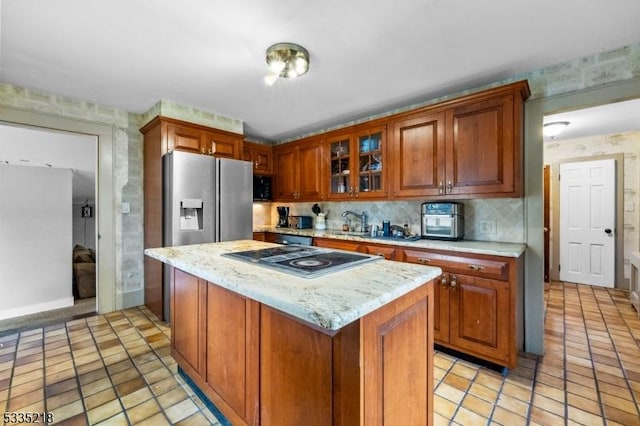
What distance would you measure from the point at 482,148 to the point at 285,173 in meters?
2.59

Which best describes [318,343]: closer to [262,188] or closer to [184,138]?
[184,138]

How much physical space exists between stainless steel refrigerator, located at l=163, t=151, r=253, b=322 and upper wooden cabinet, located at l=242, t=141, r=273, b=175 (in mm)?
817

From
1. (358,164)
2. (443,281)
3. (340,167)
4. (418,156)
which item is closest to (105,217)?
(340,167)

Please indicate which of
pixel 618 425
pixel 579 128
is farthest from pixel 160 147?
pixel 579 128

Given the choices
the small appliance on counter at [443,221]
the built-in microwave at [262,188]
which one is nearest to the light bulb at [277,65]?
the small appliance on counter at [443,221]

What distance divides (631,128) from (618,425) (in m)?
3.88

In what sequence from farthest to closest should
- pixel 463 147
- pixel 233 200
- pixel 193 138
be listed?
pixel 233 200
pixel 193 138
pixel 463 147

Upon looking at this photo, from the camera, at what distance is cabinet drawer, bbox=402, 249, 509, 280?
1957 millimetres

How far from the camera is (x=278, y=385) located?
3.61 feet

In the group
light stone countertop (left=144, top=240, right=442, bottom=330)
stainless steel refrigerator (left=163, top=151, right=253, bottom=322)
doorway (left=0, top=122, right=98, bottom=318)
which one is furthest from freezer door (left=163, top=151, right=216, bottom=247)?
light stone countertop (left=144, top=240, right=442, bottom=330)

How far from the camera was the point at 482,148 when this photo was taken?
2.26 m

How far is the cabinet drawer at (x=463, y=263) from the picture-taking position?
6.42 feet

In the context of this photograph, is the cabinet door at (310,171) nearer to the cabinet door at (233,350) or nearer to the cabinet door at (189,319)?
the cabinet door at (189,319)

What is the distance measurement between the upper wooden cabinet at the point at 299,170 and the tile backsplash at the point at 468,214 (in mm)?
387
